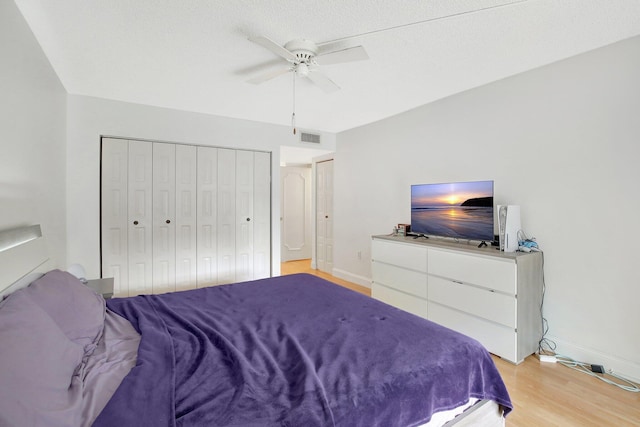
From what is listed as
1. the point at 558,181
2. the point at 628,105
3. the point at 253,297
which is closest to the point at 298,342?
the point at 253,297

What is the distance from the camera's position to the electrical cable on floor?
209 centimetres

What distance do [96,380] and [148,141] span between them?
3200mm

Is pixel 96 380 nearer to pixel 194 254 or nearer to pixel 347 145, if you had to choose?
pixel 194 254

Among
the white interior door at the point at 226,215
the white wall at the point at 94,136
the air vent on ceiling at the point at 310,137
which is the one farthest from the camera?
the air vent on ceiling at the point at 310,137

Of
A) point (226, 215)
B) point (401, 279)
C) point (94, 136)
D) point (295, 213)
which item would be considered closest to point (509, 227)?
point (401, 279)

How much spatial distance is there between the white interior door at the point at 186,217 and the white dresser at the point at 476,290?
101 inches

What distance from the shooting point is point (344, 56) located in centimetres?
204

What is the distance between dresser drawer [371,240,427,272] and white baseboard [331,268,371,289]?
3.12 ft

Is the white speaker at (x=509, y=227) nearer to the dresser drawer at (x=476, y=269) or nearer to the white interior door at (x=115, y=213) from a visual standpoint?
the dresser drawer at (x=476, y=269)

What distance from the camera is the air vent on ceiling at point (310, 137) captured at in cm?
463

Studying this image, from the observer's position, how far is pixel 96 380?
3.54 ft

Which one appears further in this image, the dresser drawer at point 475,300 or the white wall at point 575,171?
the dresser drawer at point 475,300

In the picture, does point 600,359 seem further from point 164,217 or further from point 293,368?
point 164,217

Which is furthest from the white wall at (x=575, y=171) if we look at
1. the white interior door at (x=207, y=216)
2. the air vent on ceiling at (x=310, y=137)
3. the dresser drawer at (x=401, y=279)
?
the white interior door at (x=207, y=216)
